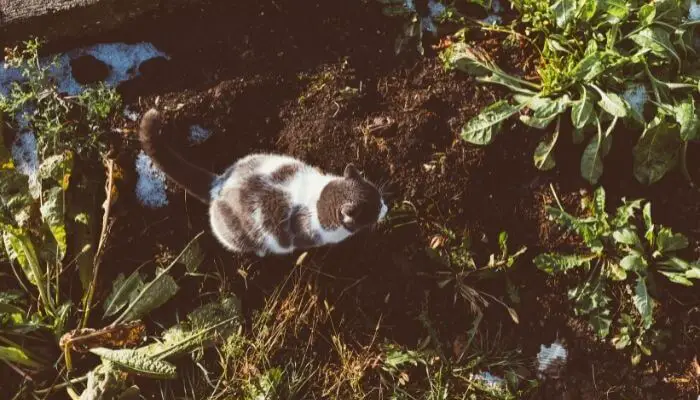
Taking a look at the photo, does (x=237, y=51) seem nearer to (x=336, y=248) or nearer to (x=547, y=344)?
(x=336, y=248)

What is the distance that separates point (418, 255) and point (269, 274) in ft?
2.51

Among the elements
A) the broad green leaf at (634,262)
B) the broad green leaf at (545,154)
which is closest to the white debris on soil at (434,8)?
the broad green leaf at (545,154)

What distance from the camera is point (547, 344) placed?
2.95 m

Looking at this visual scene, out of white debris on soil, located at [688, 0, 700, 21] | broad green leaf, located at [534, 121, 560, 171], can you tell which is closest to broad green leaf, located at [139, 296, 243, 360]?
broad green leaf, located at [534, 121, 560, 171]

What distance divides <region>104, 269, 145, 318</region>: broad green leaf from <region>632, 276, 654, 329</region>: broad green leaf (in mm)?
2384

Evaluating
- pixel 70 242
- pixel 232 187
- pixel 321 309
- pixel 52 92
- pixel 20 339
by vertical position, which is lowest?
pixel 321 309

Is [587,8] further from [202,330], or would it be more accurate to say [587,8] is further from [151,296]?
[151,296]

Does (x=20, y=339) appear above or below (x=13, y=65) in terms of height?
below

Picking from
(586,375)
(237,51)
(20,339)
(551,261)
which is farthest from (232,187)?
(586,375)

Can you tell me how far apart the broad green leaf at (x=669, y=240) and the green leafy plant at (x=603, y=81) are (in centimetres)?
26

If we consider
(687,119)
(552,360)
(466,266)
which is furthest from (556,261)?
(687,119)

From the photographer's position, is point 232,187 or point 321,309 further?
point 321,309

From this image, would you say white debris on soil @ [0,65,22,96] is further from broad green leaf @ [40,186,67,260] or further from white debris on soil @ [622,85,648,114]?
white debris on soil @ [622,85,648,114]

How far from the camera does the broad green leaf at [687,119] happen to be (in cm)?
260
